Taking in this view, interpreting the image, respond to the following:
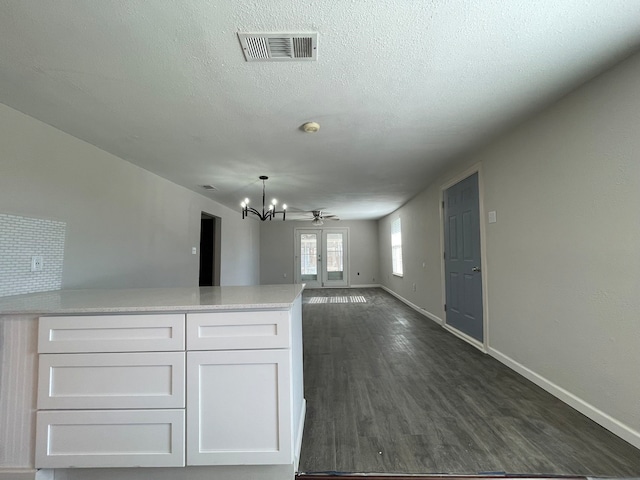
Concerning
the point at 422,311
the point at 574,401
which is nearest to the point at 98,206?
the point at 574,401

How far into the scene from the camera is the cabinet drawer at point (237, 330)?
1402 mm

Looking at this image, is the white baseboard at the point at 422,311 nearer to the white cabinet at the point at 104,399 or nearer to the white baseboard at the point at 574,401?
the white baseboard at the point at 574,401

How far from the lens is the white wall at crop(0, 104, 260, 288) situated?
7.01ft

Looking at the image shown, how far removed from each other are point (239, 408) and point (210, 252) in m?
5.15

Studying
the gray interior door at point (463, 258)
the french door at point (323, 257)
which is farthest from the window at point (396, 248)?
the gray interior door at point (463, 258)

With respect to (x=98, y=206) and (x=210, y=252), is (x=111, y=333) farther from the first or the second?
(x=210, y=252)

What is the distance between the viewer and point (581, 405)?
1924 millimetres

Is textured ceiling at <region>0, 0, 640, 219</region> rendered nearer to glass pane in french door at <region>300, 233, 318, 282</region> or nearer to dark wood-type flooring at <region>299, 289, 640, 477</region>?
dark wood-type flooring at <region>299, 289, 640, 477</region>

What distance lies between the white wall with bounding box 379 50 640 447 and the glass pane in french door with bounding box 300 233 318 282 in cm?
637

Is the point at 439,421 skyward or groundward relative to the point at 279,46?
groundward

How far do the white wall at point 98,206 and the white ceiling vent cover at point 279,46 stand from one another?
1954 mm

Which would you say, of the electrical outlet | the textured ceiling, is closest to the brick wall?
the electrical outlet

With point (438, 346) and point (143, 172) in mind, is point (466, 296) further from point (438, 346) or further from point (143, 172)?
point (143, 172)

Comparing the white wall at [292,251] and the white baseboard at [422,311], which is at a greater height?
the white wall at [292,251]
